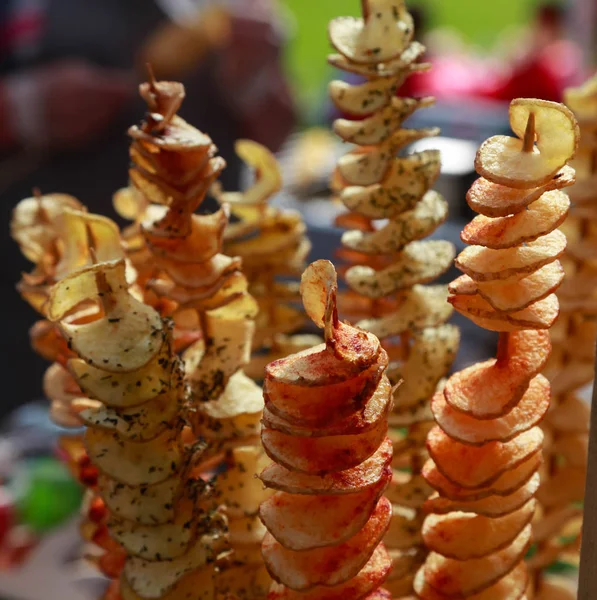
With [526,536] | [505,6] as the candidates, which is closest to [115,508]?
[526,536]

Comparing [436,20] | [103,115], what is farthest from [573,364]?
[436,20]

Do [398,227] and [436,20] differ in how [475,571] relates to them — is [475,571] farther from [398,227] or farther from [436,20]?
[436,20]

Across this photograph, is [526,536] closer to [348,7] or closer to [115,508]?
[115,508]

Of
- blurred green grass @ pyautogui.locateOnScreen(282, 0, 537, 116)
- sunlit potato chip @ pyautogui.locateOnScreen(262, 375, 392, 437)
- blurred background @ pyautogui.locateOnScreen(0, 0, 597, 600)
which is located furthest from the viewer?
blurred green grass @ pyautogui.locateOnScreen(282, 0, 537, 116)

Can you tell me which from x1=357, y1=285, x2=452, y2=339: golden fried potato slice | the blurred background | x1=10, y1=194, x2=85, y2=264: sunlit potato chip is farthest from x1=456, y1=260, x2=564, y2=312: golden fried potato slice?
the blurred background

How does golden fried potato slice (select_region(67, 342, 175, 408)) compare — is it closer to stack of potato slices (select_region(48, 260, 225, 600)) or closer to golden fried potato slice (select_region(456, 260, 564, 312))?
stack of potato slices (select_region(48, 260, 225, 600))

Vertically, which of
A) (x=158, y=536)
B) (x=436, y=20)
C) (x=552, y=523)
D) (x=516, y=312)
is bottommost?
(x=436, y=20)
